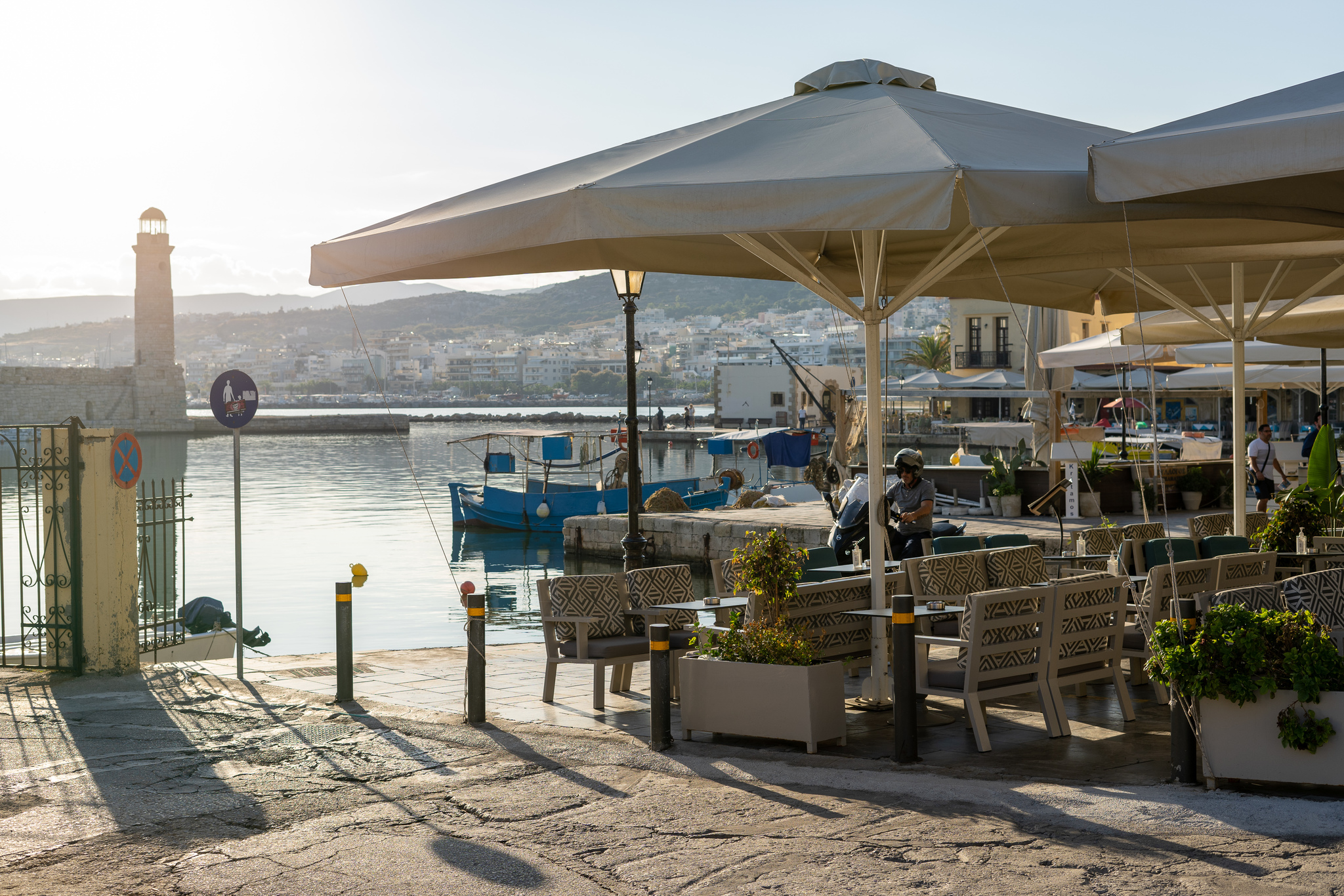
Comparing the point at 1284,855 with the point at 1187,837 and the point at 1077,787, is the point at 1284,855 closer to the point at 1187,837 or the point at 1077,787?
the point at 1187,837

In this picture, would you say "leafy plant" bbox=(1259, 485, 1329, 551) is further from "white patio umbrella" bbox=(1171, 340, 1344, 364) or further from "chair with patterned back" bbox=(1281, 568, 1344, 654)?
"white patio umbrella" bbox=(1171, 340, 1344, 364)

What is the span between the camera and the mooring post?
21.4 feet

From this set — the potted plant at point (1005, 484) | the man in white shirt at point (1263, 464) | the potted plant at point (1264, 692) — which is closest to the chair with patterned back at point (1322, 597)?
the potted plant at point (1264, 692)

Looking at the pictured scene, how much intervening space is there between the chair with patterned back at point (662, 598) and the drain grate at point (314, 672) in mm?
2329

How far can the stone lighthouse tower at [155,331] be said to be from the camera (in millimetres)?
94000

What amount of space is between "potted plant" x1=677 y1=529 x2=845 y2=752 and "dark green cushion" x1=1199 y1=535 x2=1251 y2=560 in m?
3.12

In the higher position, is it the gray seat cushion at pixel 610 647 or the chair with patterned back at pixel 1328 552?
the chair with patterned back at pixel 1328 552

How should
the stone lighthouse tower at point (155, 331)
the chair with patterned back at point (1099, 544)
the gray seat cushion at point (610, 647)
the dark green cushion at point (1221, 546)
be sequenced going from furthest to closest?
the stone lighthouse tower at point (155, 331) < the chair with patterned back at point (1099, 544) < the dark green cushion at point (1221, 546) < the gray seat cushion at point (610, 647)

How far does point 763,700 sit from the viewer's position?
18.7 feet

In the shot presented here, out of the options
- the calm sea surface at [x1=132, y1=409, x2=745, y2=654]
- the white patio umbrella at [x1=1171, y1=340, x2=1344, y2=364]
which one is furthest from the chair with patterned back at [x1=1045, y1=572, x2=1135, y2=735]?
the white patio umbrella at [x1=1171, y1=340, x2=1344, y2=364]

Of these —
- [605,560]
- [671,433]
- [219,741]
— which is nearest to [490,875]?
[219,741]

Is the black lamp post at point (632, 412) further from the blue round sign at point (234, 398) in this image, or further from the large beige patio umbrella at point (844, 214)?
the blue round sign at point (234, 398)

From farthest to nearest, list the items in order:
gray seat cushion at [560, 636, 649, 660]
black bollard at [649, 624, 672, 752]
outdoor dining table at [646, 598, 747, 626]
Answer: gray seat cushion at [560, 636, 649, 660] < outdoor dining table at [646, 598, 747, 626] < black bollard at [649, 624, 672, 752]

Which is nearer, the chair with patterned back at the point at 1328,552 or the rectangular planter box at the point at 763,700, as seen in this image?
the rectangular planter box at the point at 763,700
